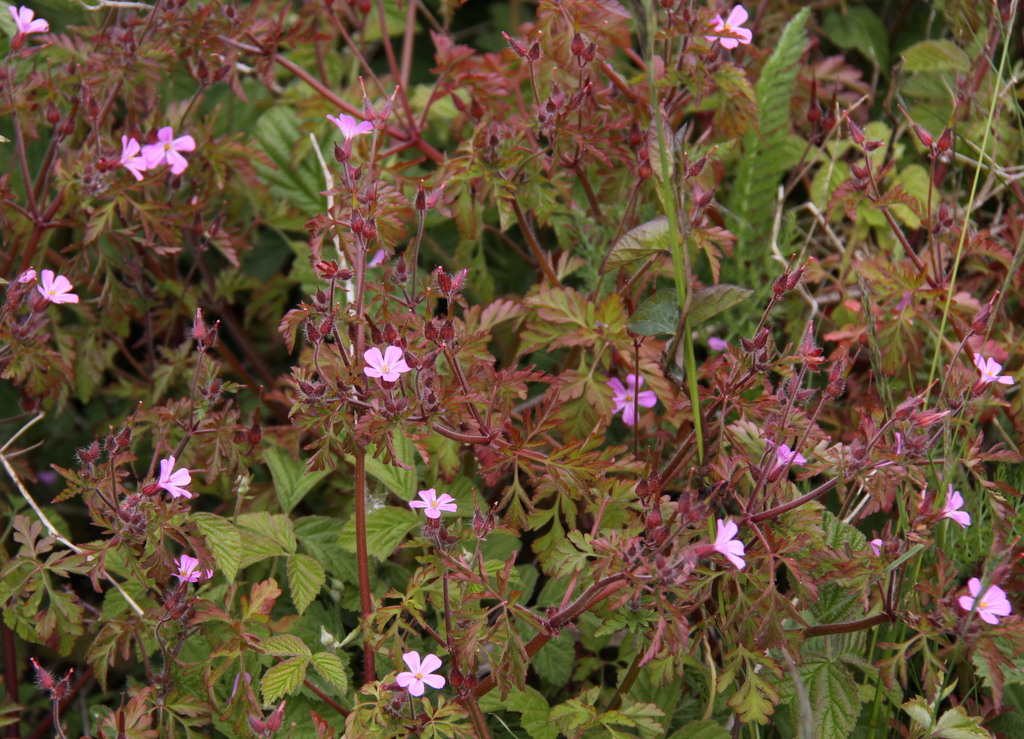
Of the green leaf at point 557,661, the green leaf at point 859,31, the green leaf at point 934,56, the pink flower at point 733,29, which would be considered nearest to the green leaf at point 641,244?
the pink flower at point 733,29

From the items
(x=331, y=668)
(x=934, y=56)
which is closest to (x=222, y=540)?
(x=331, y=668)

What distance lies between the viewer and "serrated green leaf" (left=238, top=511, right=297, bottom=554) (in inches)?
67.5

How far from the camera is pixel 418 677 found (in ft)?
4.36

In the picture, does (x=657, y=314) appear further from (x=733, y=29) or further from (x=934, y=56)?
(x=934, y=56)

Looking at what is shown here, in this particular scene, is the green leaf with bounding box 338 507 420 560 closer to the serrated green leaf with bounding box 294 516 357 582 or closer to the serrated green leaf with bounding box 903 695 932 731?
the serrated green leaf with bounding box 294 516 357 582

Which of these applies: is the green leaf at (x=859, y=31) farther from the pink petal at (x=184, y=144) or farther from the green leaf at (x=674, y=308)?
the pink petal at (x=184, y=144)

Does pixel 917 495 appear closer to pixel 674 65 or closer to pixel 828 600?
pixel 828 600

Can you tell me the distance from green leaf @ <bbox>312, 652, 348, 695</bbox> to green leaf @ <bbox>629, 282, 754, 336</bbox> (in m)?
0.79

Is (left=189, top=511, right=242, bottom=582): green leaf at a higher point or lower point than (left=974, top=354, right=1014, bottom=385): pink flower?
lower

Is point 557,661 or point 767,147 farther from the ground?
point 767,147

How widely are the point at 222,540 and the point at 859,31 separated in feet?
7.71

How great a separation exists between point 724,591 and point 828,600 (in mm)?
209

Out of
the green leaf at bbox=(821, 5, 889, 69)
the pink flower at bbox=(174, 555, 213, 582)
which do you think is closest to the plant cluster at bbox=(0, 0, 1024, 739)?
the pink flower at bbox=(174, 555, 213, 582)

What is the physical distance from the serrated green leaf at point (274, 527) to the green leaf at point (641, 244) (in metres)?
0.81
